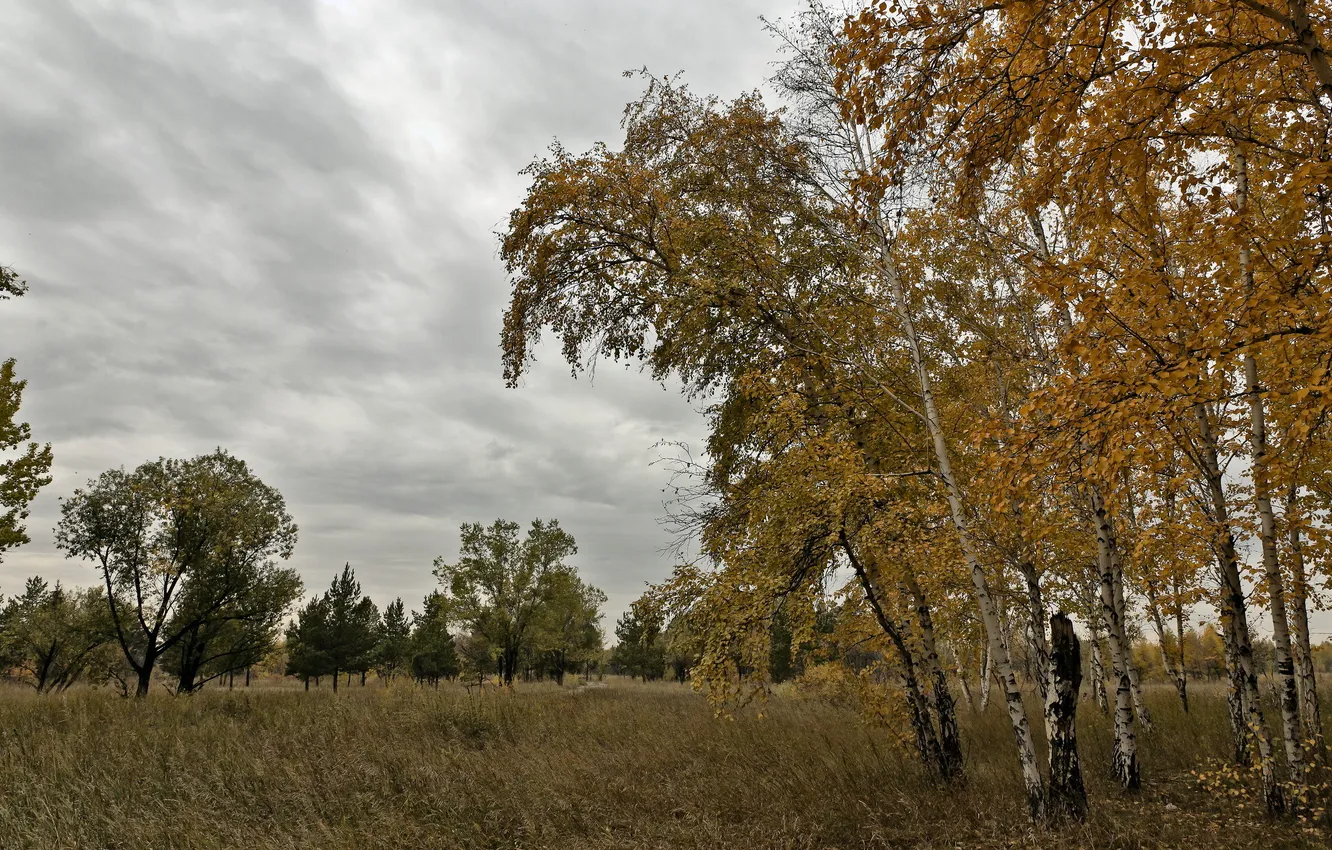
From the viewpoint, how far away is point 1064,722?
22.1 ft

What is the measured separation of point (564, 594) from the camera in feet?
128

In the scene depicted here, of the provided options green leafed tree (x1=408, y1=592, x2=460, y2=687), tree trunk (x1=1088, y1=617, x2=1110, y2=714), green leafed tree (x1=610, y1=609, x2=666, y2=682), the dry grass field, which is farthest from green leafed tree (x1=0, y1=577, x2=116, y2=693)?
tree trunk (x1=1088, y1=617, x2=1110, y2=714)

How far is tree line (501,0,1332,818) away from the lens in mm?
4230

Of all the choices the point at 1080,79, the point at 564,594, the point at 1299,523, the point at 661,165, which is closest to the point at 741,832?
the point at 1299,523

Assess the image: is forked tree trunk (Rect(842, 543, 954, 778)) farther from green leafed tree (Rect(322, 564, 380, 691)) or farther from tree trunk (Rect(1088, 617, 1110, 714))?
green leafed tree (Rect(322, 564, 380, 691))

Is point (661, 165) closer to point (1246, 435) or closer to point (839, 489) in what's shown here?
point (839, 489)

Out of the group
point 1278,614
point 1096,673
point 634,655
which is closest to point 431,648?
point 634,655

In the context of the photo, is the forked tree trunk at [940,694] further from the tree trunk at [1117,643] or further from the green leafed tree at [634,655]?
the green leafed tree at [634,655]

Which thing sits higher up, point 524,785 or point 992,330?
point 992,330

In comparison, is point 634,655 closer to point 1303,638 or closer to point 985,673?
point 985,673

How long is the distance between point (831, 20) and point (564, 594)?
3626 centimetres

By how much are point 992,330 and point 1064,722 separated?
19.3 ft

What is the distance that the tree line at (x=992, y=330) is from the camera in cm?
423

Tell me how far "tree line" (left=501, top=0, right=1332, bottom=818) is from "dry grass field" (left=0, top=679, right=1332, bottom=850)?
864 millimetres
